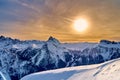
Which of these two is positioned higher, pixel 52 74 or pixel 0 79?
pixel 52 74

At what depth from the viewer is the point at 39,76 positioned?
298 feet

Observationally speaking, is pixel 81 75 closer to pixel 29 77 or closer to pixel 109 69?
pixel 109 69

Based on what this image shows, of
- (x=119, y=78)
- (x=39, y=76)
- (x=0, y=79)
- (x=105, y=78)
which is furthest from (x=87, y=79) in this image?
(x=0, y=79)

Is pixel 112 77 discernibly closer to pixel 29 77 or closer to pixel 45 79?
pixel 45 79

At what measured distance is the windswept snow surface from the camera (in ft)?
215

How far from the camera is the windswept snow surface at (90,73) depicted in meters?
65.4

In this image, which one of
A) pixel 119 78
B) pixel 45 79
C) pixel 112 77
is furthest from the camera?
pixel 45 79

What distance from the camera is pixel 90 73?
7681 cm

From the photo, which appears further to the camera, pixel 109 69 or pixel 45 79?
pixel 45 79

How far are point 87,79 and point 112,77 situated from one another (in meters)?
12.5

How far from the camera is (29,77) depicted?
3706 inches

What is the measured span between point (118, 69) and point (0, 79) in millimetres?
143599

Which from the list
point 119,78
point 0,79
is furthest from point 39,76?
point 0,79

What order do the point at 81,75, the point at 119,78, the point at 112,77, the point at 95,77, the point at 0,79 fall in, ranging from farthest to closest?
the point at 0,79, the point at 81,75, the point at 95,77, the point at 112,77, the point at 119,78
